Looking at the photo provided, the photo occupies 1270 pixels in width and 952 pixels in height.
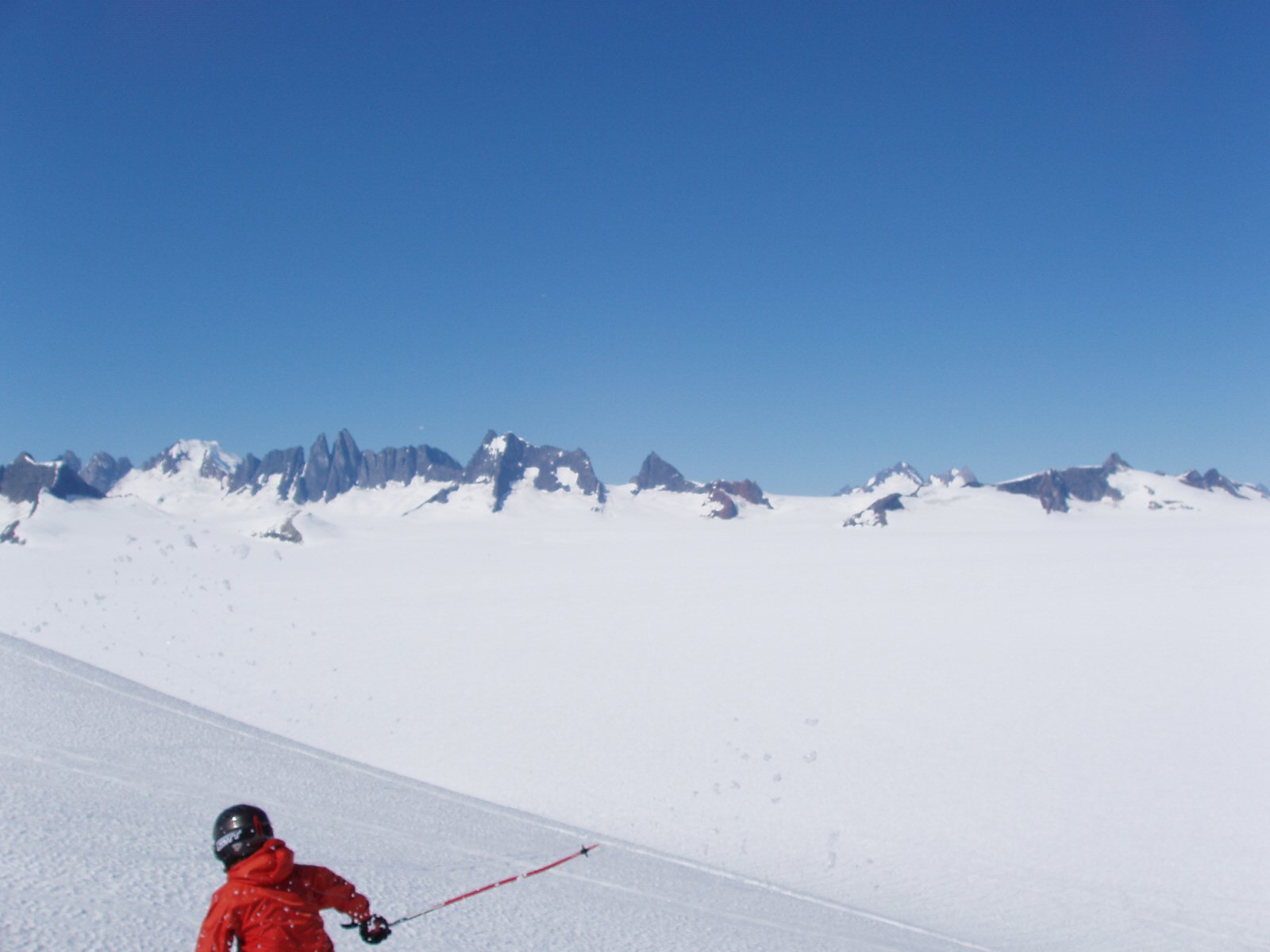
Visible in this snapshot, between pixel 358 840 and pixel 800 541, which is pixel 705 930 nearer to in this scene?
pixel 358 840

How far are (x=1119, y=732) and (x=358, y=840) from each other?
1729 cm

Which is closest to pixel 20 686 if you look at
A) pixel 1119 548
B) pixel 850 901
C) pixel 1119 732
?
pixel 850 901

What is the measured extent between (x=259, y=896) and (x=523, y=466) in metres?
186

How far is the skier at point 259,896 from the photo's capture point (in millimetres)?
3342

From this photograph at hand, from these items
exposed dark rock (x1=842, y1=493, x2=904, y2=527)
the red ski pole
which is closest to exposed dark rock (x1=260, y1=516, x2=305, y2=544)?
exposed dark rock (x1=842, y1=493, x2=904, y2=527)

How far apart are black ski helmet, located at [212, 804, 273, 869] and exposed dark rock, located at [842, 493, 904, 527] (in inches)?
4135

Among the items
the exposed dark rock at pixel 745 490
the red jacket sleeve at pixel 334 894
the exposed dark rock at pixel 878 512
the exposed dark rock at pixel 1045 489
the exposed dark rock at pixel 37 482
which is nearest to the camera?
the red jacket sleeve at pixel 334 894

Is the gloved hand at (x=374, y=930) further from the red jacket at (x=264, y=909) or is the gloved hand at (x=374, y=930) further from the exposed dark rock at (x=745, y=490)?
the exposed dark rock at (x=745, y=490)

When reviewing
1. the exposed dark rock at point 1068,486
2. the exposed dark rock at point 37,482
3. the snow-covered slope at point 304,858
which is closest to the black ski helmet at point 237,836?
the snow-covered slope at point 304,858

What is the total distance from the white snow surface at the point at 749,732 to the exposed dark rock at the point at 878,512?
65525 mm

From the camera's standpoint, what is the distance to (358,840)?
8312 millimetres

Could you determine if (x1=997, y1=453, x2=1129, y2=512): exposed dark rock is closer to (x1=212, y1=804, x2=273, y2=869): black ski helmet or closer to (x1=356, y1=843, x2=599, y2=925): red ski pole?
(x1=356, y1=843, x2=599, y2=925): red ski pole

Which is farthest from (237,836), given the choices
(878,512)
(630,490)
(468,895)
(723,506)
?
(630,490)

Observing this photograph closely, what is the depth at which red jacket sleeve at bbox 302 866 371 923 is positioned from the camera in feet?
11.6
